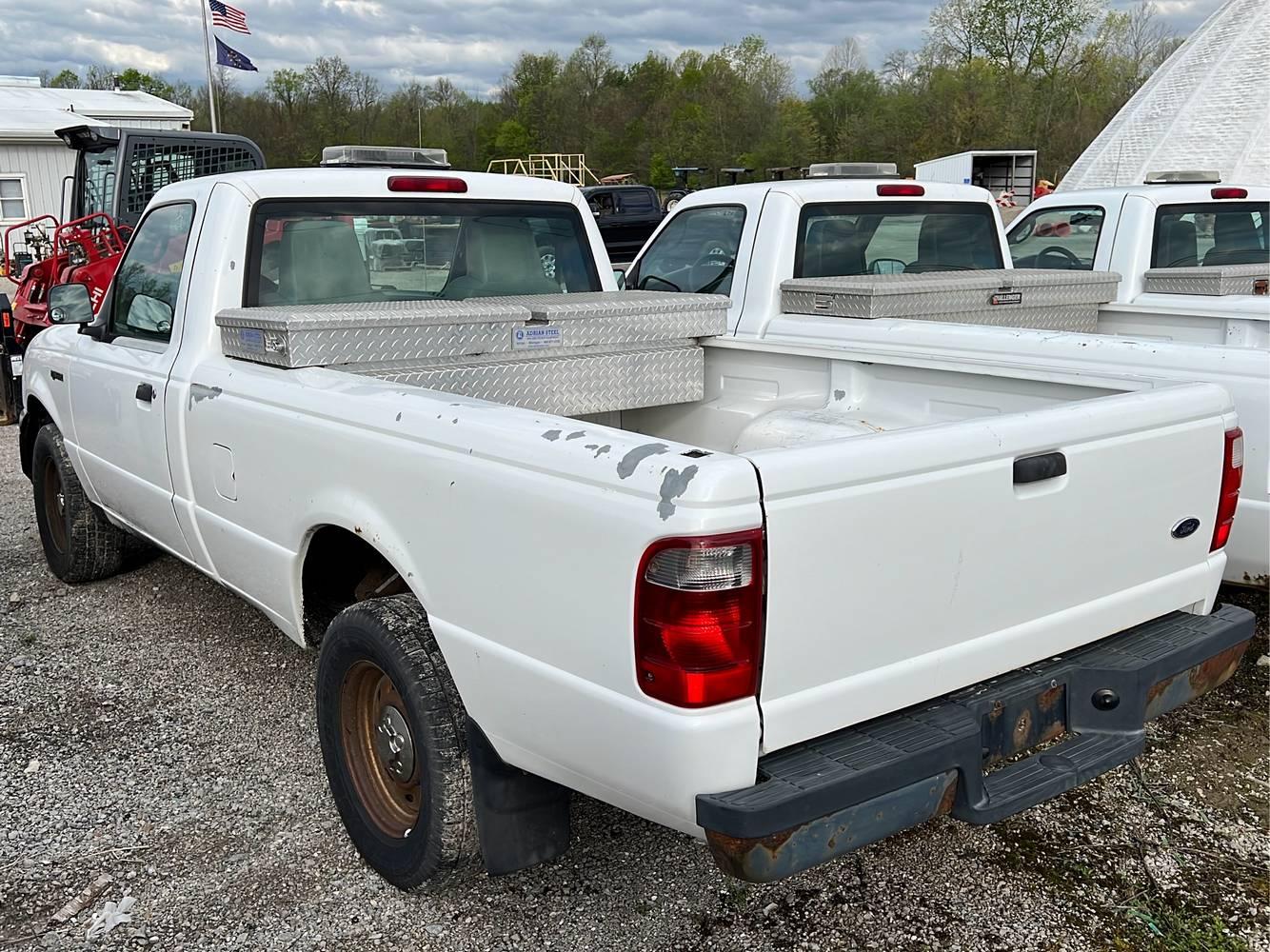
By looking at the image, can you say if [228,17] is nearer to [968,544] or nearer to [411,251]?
[411,251]

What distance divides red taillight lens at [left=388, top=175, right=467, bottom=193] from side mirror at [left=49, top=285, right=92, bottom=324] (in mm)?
1487

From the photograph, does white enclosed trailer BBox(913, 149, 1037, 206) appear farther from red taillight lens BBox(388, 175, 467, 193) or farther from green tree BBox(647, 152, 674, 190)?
green tree BBox(647, 152, 674, 190)

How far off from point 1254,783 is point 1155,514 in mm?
1513

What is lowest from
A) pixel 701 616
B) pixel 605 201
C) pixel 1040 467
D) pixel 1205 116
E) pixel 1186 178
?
pixel 701 616

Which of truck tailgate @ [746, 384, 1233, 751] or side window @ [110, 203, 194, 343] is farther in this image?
side window @ [110, 203, 194, 343]

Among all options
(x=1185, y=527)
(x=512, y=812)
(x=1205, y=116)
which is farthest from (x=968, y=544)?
(x=1205, y=116)

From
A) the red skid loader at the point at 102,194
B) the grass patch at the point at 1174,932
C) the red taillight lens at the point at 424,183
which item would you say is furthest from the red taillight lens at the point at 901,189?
the red skid loader at the point at 102,194

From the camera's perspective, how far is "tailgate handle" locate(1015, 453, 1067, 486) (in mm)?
2619

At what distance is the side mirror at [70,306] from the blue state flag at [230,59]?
28.6m

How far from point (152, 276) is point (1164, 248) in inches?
235

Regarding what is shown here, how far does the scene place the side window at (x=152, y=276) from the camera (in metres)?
4.51

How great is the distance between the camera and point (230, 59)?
102 ft

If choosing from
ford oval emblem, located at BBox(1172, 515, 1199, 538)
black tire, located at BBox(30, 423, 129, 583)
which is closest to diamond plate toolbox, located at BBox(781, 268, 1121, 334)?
ford oval emblem, located at BBox(1172, 515, 1199, 538)

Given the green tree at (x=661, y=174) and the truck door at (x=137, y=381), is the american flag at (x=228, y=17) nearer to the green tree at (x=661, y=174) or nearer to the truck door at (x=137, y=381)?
the truck door at (x=137, y=381)
